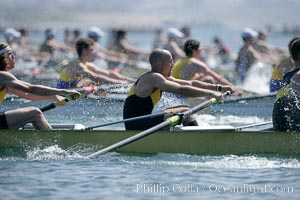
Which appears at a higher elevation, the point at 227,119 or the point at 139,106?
the point at 227,119

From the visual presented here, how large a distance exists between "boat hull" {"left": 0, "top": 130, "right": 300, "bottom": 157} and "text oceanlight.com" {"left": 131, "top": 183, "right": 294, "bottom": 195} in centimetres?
141

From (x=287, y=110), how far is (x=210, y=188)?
6.92 feet

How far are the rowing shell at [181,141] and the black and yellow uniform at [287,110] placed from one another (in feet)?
0.84

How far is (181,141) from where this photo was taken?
1070 cm

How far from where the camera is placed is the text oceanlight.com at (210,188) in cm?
895

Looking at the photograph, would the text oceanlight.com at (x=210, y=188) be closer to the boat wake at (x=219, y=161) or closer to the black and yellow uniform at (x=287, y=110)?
the boat wake at (x=219, y=161)

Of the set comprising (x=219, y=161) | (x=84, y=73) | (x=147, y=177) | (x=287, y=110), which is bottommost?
(x=147, y=177)

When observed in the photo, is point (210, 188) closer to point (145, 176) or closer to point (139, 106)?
point (145, 176)

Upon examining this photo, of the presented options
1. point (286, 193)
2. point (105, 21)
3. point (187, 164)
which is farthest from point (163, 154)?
point (105, 21)

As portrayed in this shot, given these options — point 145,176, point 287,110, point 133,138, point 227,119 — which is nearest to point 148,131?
point 133,138

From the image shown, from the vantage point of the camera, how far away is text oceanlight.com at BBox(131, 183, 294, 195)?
895cm

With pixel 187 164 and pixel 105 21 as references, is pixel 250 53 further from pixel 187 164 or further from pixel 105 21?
pixel 105 21

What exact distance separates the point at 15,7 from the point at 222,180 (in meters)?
42.2

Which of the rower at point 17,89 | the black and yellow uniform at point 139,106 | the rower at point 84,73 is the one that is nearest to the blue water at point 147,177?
the rower at point 17,89
